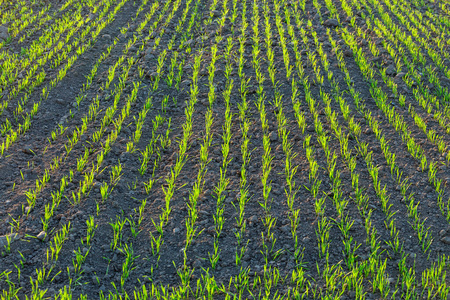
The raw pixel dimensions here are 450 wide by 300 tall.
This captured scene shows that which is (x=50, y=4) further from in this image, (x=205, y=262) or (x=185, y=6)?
(x=205, y=262)

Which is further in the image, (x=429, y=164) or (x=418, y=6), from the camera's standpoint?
(x=418, y=6)

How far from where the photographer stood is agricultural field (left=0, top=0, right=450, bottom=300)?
283 centimetres

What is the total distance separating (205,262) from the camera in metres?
2.93

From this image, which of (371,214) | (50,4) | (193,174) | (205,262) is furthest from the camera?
(50,4)

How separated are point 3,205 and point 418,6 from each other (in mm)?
9323

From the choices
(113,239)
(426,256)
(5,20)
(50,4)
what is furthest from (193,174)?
(50,4)

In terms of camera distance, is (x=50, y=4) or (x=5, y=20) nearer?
(x=5, y=20)

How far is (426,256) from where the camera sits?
9.63 feet

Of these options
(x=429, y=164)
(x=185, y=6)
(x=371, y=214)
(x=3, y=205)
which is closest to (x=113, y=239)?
(x=3, y=205)

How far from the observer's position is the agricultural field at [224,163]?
2826mm

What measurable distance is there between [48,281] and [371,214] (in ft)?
8.22

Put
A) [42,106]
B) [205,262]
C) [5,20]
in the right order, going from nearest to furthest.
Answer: [205,262] → [42,106] → [5,20]

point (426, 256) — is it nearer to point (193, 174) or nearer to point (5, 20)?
point (193, 174)

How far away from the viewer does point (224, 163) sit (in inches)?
156
